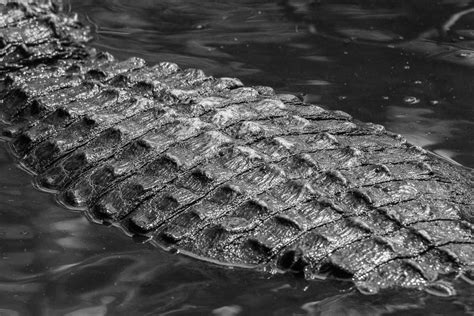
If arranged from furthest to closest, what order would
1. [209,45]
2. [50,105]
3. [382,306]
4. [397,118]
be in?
[209,45]
[397,118]
[50,105]
[382,306]

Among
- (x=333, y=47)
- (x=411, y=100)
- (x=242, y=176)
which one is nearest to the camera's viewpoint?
(x=242, y=176)

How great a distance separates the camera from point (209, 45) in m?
6.51

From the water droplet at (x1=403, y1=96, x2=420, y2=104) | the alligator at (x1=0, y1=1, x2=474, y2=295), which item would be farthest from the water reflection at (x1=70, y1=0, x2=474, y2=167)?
the alligator at (x1=0, y1=1, x2=474, y2=295)

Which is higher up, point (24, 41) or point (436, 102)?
point (24, 41)

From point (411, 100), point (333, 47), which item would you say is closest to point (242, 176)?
point (411, 100)

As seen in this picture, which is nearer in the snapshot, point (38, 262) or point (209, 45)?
point (38, 262)

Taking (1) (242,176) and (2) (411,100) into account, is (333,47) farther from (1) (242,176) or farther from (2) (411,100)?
(1) (242,176)

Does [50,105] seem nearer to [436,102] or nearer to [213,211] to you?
[213,211]

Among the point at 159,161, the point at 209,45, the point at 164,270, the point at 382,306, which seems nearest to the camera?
the point at 382,306

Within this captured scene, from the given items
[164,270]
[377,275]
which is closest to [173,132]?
[164,270]

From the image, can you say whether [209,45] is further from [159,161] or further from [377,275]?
[377,275]

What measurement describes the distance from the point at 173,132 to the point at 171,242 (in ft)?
1.83

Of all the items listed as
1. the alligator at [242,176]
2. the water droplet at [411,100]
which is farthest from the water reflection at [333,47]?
the alligator at [242,176]

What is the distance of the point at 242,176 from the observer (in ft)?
12.2
